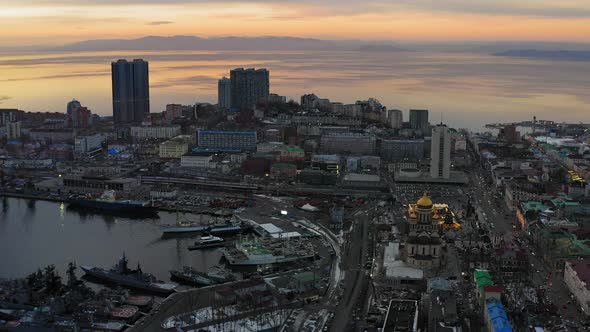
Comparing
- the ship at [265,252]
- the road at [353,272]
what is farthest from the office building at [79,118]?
the ship at [265,252]

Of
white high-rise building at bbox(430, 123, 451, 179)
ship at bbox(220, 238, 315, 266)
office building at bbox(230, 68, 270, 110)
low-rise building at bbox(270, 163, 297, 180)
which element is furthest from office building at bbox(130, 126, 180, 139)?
ship at bbox(220, 238, 315, 266)

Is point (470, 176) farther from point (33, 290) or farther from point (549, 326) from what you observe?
point (33, 290)

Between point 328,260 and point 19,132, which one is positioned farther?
point 19,132

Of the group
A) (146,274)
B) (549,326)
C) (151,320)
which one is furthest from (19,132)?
(549,326)

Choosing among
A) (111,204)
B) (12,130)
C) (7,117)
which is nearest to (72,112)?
(7,117)

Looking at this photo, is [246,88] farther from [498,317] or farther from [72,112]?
[498,317]

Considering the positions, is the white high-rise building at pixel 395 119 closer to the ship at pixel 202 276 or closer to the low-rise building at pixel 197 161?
the low-rise building at pixel 197 161
